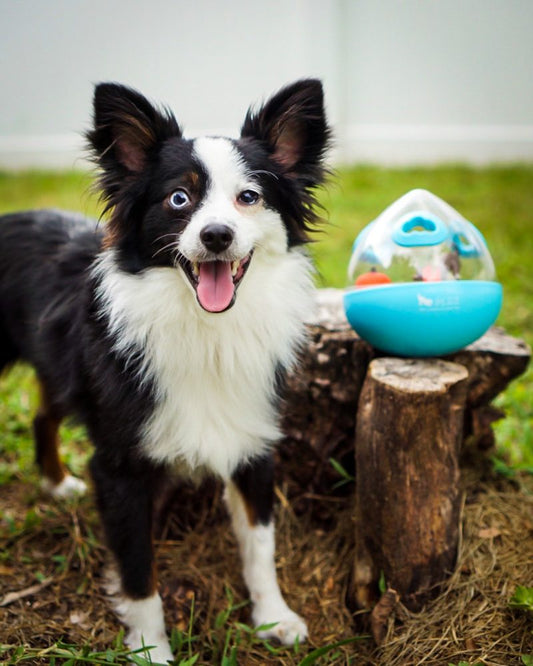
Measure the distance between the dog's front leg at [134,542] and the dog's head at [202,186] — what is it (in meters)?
0.74

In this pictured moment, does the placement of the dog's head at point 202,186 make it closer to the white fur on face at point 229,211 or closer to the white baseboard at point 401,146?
the white fur on face at point 229,211

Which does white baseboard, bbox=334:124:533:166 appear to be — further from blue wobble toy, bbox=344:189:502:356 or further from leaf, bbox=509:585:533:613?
leaf, bbox=509:585:533:613

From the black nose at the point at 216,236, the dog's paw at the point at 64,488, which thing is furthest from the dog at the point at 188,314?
the dog's paw at the point at 64,488

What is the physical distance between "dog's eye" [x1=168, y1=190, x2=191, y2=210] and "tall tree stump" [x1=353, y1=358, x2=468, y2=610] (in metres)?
0.95

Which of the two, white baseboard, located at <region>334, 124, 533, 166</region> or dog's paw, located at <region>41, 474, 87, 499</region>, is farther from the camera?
white baseboard, located at <region>334, 124, 533, 166</region>

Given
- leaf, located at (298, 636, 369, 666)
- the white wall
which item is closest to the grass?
leaf, located at (298, 636, 369, 666)

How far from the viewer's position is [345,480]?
9.43ft

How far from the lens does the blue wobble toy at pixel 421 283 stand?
243 centimetres

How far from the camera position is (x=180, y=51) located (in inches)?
366

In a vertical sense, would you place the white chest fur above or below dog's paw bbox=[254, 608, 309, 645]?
above

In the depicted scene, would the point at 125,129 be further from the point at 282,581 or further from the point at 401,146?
the point at 401,146

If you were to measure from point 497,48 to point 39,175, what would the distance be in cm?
681

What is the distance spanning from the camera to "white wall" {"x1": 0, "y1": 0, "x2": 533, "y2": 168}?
892 cm

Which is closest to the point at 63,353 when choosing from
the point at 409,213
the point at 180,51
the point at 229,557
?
the point at 229,557
